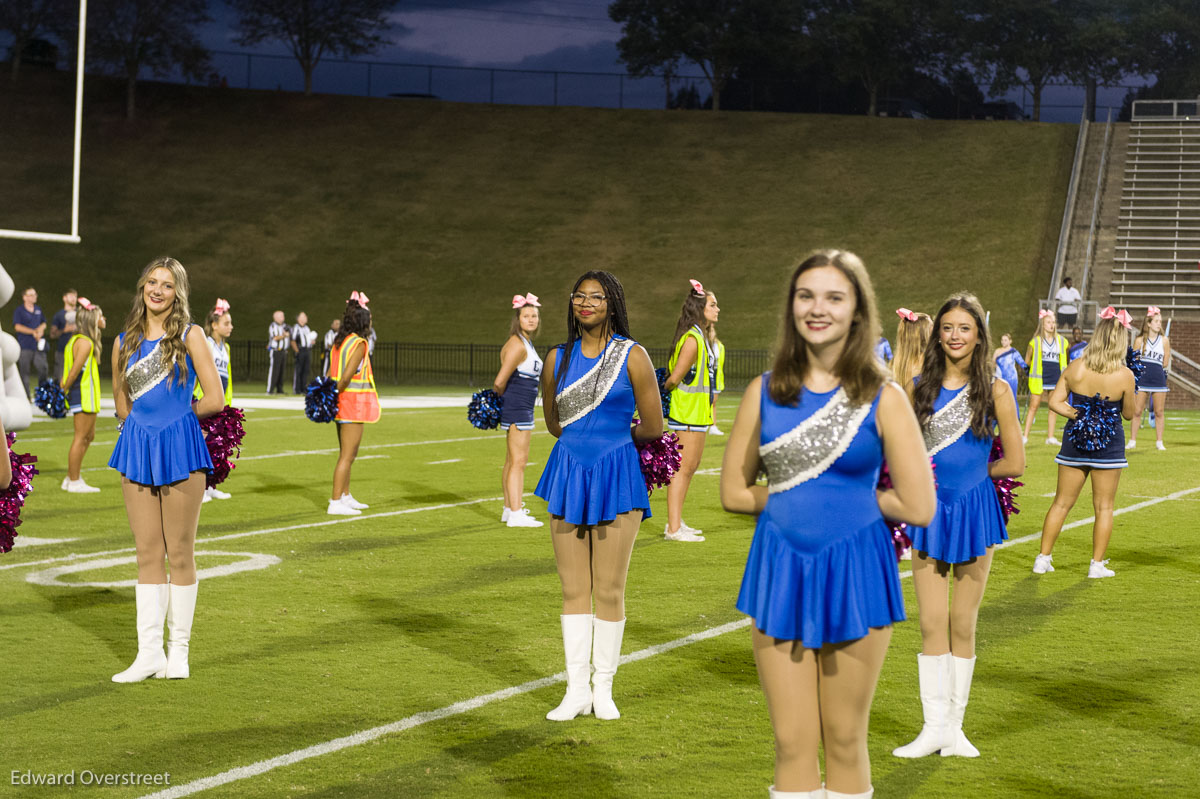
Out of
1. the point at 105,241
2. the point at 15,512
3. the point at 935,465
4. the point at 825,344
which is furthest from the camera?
the point at 105,241

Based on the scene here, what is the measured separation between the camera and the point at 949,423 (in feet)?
17.0

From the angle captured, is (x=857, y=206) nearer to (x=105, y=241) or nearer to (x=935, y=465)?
(x=105, y=241)

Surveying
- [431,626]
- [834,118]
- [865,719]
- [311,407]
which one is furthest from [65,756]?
[834,118]

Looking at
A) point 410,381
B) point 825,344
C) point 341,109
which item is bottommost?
point 410,381

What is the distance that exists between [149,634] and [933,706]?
11.4 feet

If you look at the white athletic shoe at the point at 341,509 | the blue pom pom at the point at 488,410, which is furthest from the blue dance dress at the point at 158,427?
the white athletic shoe at the point at 341,509

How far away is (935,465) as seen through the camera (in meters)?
5.19

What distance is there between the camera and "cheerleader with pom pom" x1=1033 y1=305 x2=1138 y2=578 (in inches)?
348

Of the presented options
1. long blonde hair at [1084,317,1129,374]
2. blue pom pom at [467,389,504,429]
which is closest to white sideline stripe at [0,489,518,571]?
blue pom pom at [467,389,504,429]

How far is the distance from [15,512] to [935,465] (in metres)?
3.33

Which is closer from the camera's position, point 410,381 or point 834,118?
point 410,381

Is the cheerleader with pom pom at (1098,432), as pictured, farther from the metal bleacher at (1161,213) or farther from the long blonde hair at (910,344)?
the metal bleacher at (1161,213)

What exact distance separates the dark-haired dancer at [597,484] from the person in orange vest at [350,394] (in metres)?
6.32

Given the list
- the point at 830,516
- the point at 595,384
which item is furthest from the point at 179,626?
the point at 830,516
